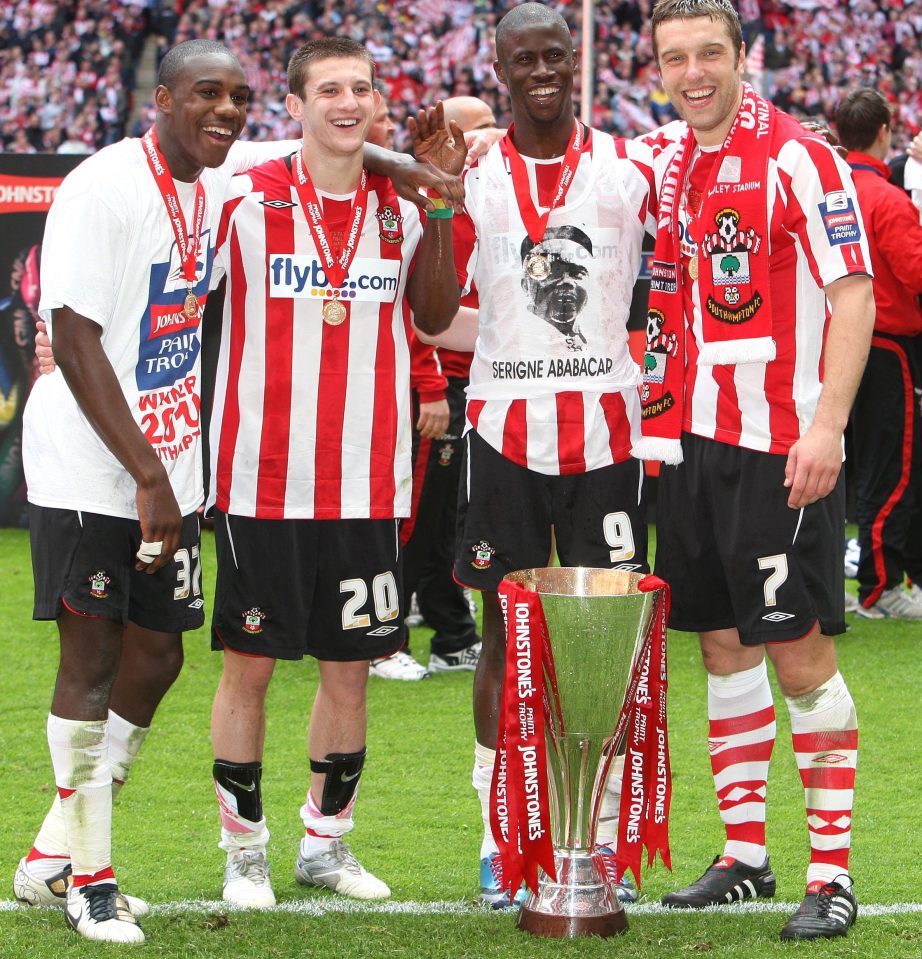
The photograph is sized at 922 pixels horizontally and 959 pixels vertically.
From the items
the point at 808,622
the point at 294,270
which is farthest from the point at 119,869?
the point at 808,622

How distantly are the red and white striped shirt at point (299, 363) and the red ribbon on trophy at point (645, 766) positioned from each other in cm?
82

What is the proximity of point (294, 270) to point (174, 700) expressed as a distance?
2756 mm

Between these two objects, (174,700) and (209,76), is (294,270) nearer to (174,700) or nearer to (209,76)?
(209,76)

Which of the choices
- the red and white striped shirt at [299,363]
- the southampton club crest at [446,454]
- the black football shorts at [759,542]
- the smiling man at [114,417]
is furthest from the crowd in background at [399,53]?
the black football shorts at [759,542]

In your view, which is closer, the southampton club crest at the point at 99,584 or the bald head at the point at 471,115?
the southampton club crest at the point at 99,584

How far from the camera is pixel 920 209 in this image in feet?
22.9

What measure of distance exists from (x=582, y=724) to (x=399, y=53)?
17.4 m

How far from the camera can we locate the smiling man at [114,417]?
3.36 metres

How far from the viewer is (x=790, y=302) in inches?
141

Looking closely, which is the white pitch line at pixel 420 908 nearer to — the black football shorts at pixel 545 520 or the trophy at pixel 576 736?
the trophy at pixel 576 736

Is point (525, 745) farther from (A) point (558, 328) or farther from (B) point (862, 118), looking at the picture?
(B) point (862, 118)

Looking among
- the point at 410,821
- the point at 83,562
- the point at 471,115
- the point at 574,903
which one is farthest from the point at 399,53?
the point at 574,903

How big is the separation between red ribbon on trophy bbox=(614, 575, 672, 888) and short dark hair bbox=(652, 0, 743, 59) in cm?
136

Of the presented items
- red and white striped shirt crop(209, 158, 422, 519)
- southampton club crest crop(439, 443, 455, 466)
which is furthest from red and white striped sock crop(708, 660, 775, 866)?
southampton club crest crop(439, 443, 455, 466)
